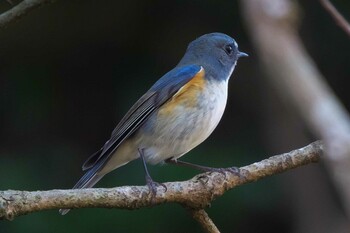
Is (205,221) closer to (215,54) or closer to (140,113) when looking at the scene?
(140,113)

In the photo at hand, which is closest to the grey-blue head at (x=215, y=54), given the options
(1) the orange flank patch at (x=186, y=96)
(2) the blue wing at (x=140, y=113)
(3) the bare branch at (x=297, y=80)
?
(2) the blue wing at (x=140, y=113)

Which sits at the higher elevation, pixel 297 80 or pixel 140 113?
pixel 297 80

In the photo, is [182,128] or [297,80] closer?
[297,80]

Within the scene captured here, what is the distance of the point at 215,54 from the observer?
4219 mm

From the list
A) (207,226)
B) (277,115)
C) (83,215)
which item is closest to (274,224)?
(277,115)

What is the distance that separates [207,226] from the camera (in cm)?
264

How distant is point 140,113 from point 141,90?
2.03 meters

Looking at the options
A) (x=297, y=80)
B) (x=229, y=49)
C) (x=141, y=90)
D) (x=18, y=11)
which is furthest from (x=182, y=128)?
(x=297, y=80)

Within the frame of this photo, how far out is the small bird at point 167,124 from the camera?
3621 millimetres

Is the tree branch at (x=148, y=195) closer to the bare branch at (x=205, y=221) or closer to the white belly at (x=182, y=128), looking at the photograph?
the bare branch at (x=205, y=221)

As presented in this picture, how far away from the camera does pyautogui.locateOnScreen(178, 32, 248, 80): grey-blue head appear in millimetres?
4109

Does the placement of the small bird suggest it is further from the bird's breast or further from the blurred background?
the blurred background

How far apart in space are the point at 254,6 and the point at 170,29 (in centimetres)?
539

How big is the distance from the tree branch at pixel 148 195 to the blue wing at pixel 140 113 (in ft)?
2.89
